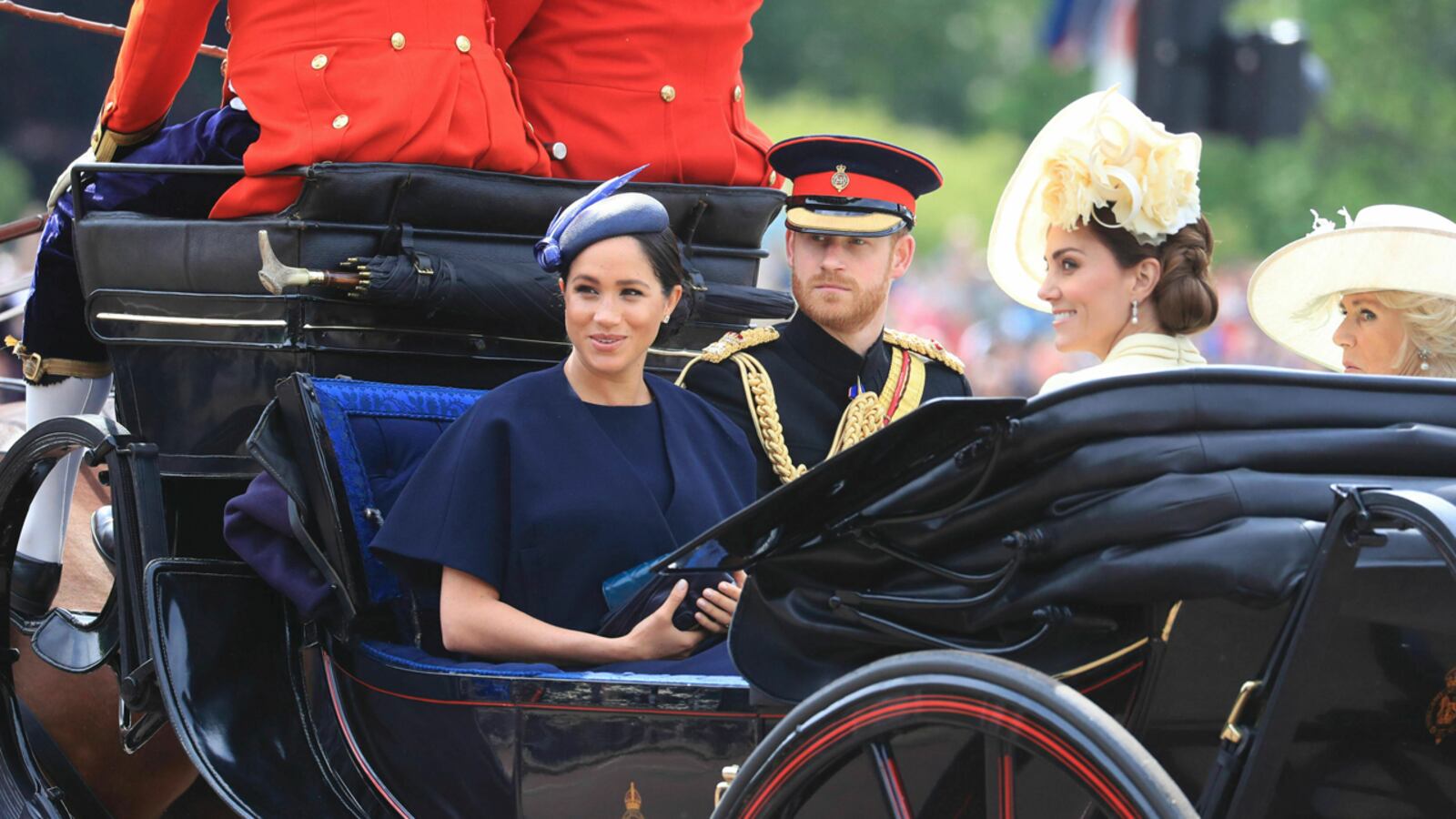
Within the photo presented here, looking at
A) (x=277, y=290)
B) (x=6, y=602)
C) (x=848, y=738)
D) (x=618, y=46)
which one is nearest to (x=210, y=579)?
(x=277, y=290)

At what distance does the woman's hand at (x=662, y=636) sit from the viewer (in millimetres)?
2928

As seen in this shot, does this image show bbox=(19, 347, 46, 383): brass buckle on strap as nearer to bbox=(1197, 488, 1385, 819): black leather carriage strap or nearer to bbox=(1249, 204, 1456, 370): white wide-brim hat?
bbox=(1249, 204, 1456, 370): white wide-brim hat

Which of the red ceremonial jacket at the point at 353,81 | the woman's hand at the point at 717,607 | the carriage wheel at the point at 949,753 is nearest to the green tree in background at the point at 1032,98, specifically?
the red ceremonial jacket at the point at 353,81

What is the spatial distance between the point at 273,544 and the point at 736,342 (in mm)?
1011

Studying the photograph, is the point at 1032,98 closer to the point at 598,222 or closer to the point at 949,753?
the point at 598,222

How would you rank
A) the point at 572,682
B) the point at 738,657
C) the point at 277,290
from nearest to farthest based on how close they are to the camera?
the point at 738,657 → the point at 572,682 → the point at 277,290

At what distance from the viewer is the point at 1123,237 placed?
2807 mm

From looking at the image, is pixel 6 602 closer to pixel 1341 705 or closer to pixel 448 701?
pixel 448 701

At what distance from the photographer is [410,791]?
10.4 ft

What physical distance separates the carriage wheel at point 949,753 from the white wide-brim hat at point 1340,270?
4.16ft

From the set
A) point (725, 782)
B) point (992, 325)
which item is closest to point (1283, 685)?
point (725, 782)

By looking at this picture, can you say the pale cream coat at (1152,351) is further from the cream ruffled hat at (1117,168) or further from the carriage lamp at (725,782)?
the carriage lamp at (725,782)

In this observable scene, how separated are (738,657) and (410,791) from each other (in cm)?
93

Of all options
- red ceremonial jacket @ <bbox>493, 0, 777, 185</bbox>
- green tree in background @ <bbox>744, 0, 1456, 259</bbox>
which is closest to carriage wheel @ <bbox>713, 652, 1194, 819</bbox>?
red ceremonial jacket @ <bbox>493, 0, 777, 185</bbox>
